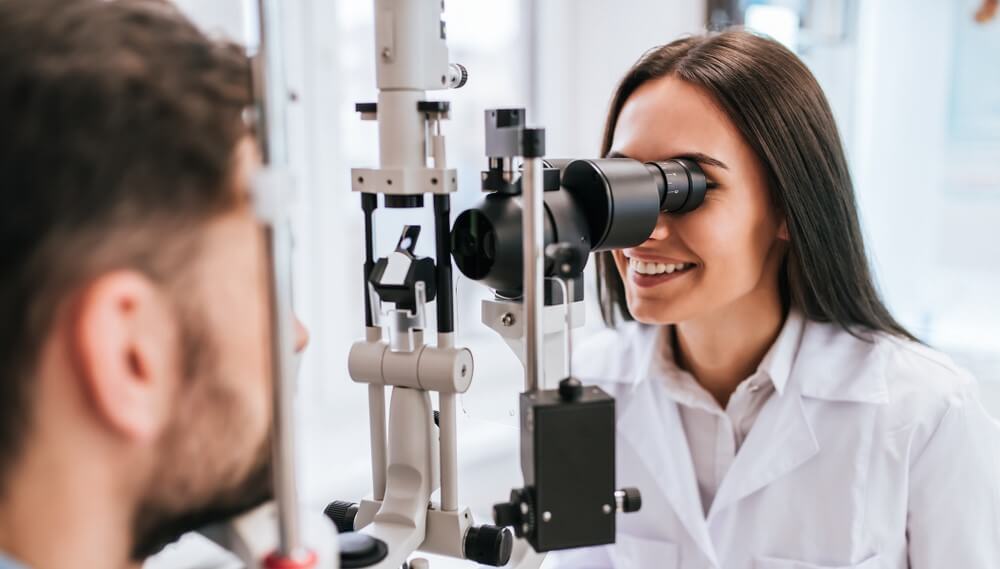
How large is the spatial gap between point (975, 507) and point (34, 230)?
3.90 ft

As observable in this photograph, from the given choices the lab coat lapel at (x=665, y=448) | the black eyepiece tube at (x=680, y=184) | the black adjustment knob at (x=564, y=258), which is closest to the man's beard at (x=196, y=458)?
the black adjustment knob at (x=564, y=258)

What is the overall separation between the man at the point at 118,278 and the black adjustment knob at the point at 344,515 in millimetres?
322

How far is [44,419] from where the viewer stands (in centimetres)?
55

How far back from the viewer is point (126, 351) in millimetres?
555

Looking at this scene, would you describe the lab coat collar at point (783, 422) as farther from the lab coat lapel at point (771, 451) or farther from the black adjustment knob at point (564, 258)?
the black adjustment knob at point (564, 258)

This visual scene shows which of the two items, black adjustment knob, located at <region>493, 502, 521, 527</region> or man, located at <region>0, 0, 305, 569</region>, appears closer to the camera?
man, located at <region>0, 0, 305, 569</region>

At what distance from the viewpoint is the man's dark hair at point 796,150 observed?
118cm

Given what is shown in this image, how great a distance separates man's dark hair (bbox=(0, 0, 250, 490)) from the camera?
1.74 feet

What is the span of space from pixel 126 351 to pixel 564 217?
0.42 meters

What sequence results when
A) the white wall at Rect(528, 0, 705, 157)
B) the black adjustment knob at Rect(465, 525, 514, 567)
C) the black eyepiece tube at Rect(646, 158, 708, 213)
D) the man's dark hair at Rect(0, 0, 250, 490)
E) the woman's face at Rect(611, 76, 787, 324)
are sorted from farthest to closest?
the white wall at Rect(528, 0, 705, 157)
the woman's face at Rect(611, 76, 787, 324)
the black eyepiece tube at Rect(646, 158, 708, 213)
the black adjustment knob at Rect(465, 525, 514, 567)
the man's dark hair at Rect(0, 0, 250, 490)

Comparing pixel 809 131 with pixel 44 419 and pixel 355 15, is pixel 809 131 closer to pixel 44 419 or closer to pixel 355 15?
pixel 44 419

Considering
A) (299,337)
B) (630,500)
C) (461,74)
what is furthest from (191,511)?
(461,74)

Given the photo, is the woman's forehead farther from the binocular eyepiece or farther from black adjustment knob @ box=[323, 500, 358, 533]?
black adjustment knob @ box=[323, 500, 358, 533]

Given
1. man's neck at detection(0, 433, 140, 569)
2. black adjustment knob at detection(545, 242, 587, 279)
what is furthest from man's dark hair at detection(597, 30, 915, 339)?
man's neck at detection(0, 433, 140, 569)
